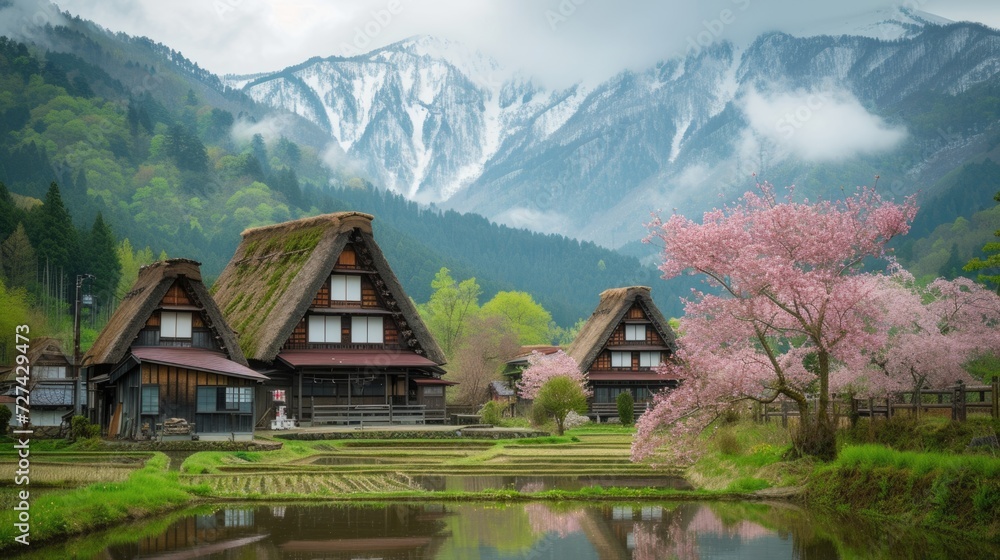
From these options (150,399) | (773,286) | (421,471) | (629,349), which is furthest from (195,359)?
(629,349)

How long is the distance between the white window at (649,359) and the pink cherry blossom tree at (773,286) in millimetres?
41859

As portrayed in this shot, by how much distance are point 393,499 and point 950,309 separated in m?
27.6

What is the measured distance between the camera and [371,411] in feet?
174

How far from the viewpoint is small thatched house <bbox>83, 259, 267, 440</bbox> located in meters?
40.3

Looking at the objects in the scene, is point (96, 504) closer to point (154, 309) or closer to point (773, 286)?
point (773, 286)

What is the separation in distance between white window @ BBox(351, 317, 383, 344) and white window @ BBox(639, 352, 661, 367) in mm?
21291

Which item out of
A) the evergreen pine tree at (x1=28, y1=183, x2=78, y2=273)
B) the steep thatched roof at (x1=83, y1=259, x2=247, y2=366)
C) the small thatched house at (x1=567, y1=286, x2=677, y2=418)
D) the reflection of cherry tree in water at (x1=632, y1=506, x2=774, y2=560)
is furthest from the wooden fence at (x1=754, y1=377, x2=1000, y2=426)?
the evergreen pine tree at (x1=28, y1=183, x2=78, y2=273)

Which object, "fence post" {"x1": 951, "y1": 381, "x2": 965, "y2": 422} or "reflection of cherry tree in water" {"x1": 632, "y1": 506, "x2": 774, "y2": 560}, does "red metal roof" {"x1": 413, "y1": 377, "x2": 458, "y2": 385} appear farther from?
"fence post" {"x1": 951, "y1": 381, "x2": 965, "y2": 422}

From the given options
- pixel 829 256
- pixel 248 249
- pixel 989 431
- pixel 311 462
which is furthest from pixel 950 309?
pixel 248 249

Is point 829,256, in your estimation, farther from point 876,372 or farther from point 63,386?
point 63,386

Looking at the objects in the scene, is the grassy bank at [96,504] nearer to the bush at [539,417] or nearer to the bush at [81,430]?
the bush at [81,430]

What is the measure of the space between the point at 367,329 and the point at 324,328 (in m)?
2.39

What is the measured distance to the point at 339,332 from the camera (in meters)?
55.6

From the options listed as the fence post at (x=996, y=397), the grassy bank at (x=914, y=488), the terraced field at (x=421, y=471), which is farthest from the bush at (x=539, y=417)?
the fence post at (x=996, y=397)
